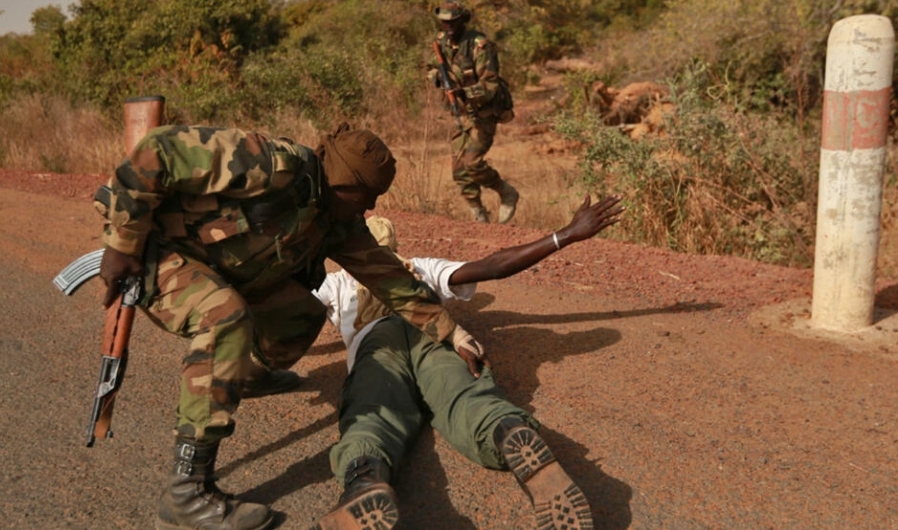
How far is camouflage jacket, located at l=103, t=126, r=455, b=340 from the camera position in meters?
2.81

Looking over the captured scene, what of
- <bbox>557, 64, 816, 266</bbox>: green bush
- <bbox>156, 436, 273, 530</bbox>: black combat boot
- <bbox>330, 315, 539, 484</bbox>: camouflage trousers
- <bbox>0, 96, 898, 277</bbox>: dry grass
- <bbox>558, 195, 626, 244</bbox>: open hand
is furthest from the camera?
<bbox>0, 96, 898, 277</bbox>: dry grass

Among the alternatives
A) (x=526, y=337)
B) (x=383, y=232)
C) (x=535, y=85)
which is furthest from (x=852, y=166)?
(x=535, y=85)

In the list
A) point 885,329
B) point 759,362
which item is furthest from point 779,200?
point 759,362

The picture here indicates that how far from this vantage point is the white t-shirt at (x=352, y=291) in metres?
3.87

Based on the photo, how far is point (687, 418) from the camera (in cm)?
347

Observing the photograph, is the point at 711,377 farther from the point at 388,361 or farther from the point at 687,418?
the point at 388,361

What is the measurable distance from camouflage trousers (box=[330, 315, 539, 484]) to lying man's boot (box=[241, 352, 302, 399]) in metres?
0.49

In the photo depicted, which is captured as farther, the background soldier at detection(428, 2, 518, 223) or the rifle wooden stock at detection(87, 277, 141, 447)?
the background soldier at detection(428, 2, 518, 223)

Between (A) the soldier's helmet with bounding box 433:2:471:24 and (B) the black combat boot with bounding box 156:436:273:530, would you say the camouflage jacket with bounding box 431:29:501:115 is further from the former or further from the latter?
(B) the black combat boot with bounding box 156:436:273:530

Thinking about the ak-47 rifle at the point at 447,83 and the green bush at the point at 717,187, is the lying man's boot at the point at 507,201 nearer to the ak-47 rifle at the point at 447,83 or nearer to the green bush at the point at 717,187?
the ak-47 rifle at the point at 447,83

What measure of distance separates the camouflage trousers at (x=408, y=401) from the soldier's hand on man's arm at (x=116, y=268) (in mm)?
866

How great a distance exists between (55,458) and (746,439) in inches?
99.3

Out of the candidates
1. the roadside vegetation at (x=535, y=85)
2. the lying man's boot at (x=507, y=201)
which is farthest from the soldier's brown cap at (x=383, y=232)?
the lying man's boot at (x=507, y=201)

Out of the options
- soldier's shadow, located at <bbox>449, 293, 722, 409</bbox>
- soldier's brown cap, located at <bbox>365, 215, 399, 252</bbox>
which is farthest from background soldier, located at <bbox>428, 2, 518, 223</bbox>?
soldier's brown cap, located at <bbox>365, 215, 399, 252</bbox>
